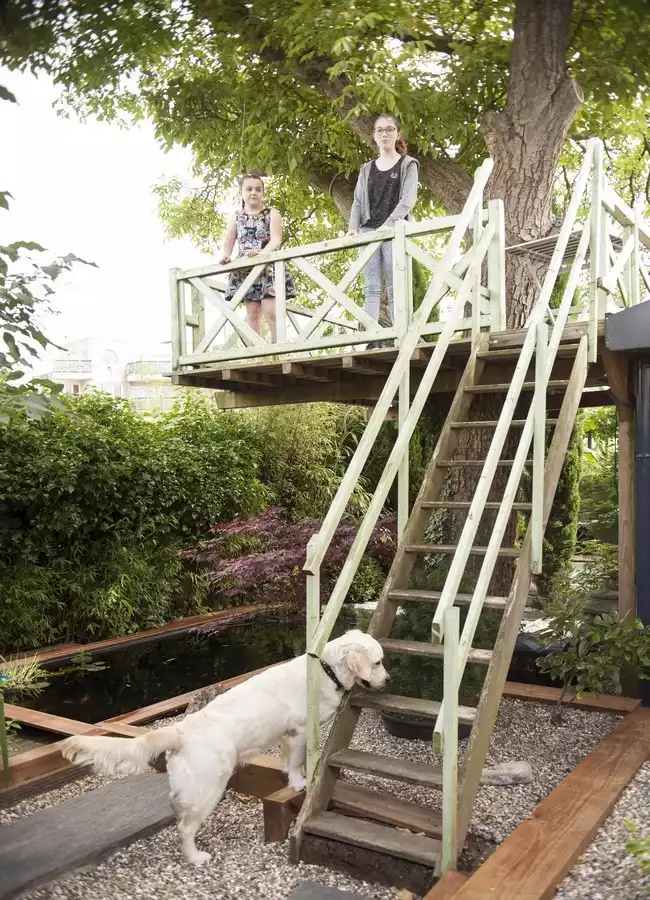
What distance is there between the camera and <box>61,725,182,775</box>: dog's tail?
2732 mm

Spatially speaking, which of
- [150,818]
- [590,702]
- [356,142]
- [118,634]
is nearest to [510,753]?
[590,702]

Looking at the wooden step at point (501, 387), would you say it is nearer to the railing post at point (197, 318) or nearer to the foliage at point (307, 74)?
the foliage at point (307, 74)

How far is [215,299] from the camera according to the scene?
5938 mm

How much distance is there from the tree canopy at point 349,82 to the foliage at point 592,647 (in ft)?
8.56

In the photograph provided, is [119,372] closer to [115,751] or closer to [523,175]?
[523,175]

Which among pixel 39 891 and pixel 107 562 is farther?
pixel 107 562

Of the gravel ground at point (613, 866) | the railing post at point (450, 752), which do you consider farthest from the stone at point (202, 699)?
the gravel ground at point (613, 866)

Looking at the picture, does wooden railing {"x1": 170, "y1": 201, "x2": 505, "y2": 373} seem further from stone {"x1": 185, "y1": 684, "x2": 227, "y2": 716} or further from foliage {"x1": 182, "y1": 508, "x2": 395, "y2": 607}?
stone {"x1": 185, "y1": 684, "x2": 227, "y2": 716}

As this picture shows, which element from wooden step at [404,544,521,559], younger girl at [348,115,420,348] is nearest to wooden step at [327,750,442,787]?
wooden step at [404,544,521,559]

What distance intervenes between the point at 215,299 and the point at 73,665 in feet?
10.6

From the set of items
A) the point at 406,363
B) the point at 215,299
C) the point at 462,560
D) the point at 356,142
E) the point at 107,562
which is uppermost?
the point at 356,142

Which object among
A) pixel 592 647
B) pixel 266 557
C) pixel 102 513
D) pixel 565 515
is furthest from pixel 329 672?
pixel 565 515

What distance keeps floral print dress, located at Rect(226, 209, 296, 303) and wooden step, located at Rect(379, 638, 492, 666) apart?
3.30 metres

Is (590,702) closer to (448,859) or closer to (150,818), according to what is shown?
(448,859)
